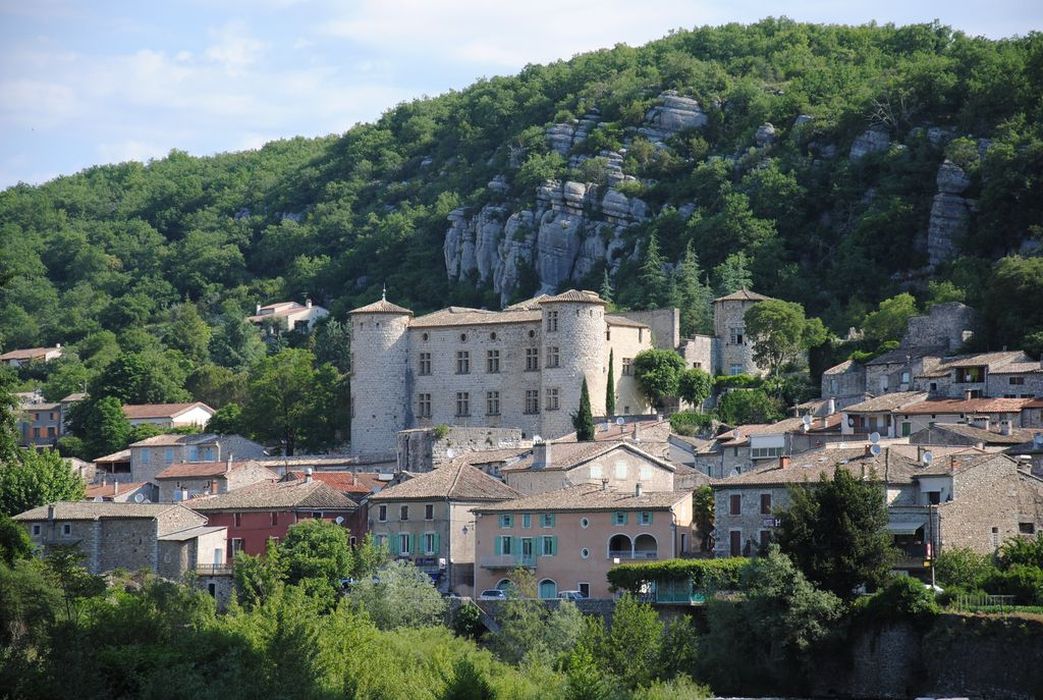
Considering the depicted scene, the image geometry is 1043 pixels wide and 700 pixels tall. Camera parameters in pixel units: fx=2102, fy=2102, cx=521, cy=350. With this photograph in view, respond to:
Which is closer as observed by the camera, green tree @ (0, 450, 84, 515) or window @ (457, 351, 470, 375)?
green tree @ (0, 450, 84, 515)

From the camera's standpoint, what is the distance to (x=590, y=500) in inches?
2376

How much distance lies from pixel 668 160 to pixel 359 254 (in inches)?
1166

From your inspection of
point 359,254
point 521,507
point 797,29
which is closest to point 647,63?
point 797,29

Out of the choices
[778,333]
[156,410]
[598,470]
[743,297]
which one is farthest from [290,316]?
[598,470]

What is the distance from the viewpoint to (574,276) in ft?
393

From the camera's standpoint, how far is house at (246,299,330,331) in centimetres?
13688

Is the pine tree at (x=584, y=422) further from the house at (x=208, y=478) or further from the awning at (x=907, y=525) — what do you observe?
the awning at (x=907, y=525)

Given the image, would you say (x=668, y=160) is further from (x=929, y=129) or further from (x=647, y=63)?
(x=647, y=63)

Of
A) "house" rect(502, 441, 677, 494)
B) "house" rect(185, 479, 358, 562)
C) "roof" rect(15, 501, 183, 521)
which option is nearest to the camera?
"house" rect(502, 441, 677, 494)

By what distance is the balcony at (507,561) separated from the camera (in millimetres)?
59875

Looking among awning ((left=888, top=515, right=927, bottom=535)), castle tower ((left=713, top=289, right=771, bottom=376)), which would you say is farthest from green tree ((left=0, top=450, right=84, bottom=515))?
awning ((left=888, top=515, right=927, bottom=535))

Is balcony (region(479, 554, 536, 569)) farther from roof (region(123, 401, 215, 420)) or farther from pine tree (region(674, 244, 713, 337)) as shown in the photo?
roof (region(123, 401, 215, 420))

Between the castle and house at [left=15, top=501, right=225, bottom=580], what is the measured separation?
19.9 metres

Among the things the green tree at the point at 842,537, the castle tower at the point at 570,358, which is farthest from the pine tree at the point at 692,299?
the green tree at the point at 842,537
